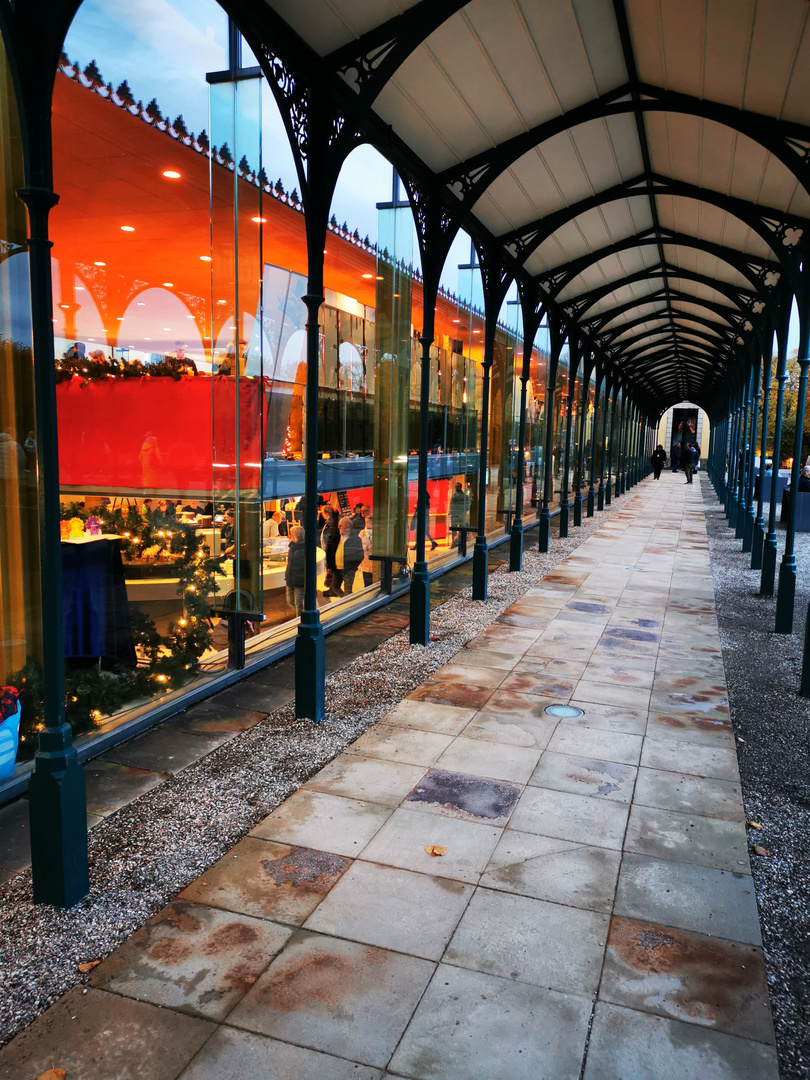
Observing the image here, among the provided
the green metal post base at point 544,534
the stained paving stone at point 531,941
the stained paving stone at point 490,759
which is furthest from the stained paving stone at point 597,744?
the green metal post base at point 544,534

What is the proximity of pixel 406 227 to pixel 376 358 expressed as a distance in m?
1.75

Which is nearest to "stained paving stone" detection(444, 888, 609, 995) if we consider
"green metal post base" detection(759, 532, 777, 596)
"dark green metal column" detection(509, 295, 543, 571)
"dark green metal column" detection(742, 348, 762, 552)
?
"green metal post base" detection(759, 532, 777, 596)

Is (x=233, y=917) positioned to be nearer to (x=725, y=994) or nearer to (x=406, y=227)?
(x=725, y=994)

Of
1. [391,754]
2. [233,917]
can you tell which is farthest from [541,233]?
[233,917]

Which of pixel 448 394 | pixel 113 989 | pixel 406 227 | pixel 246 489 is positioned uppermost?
pixel 406 227

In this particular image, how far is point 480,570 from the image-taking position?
11.4 meters

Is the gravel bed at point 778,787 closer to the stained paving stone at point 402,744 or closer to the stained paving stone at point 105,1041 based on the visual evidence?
the stained paving stone at point 402,744

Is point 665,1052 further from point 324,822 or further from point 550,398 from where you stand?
point 550,398

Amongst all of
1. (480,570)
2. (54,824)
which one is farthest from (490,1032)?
(480,570)

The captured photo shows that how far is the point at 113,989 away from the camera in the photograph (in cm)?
336

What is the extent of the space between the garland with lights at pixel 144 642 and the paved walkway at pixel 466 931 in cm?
174

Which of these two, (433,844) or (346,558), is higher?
(346,558)

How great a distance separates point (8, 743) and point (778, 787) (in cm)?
510

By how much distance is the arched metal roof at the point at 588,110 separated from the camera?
6082 mm
